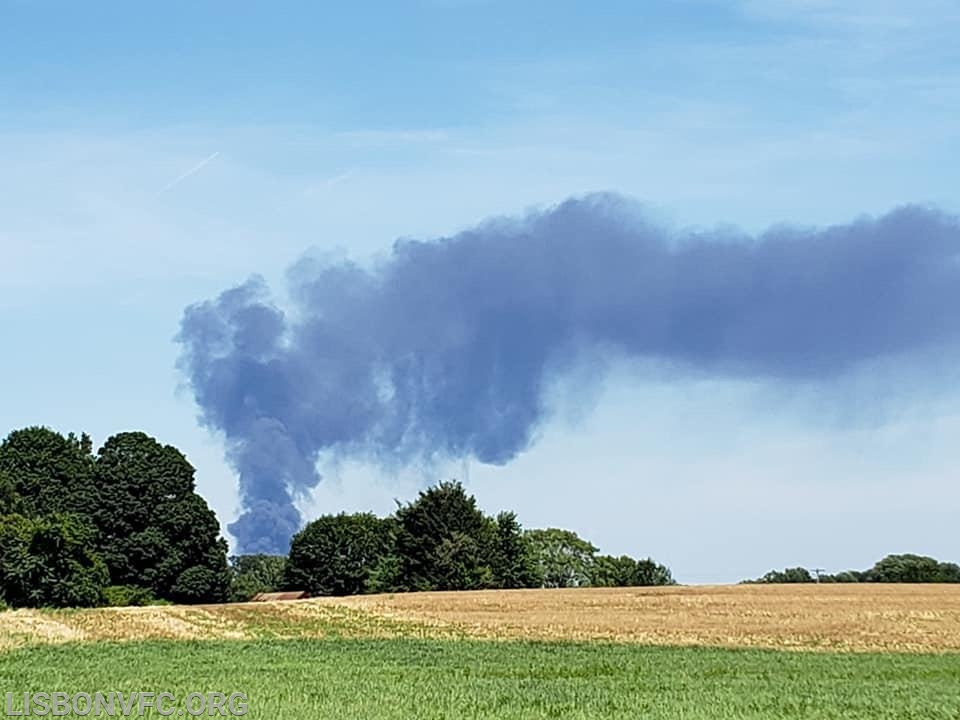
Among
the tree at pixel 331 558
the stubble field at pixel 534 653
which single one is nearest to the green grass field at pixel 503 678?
the stubble field at pixel 534 653

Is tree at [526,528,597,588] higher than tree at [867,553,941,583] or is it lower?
higher

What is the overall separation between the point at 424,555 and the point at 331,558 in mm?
10003

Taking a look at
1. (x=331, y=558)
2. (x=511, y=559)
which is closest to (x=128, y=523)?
(x=331, y=558)

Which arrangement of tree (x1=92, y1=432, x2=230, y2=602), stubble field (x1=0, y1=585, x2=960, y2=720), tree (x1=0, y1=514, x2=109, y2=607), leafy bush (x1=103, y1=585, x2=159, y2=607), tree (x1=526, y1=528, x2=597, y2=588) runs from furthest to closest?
1. tree (x1=526, y1=528, x2=597, y2=588)
2. tree (x1=92, y1=432, x2=230, y2=602)
3. leafy bush (x1=103, y1=585, x2=159, y2=607)
4. tree (x1=0, y1=514, x2=109, y2=607)
5. stubble field (x1=0, y1=585, x2=960, y2=720)

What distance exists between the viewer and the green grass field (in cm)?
2683

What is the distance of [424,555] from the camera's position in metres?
96.4

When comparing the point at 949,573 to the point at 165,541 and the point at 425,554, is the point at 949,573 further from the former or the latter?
the point at 165,541

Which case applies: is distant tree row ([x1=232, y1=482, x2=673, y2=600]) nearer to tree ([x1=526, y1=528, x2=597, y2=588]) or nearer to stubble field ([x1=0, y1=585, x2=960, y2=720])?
A: tree ([x1=526, y1=528, x2=597, y2=588])

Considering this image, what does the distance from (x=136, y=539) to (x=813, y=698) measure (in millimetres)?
65523

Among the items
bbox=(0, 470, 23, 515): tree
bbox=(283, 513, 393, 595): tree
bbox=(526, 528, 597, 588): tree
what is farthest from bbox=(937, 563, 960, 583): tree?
bbox=(0, 470, 23, 515): tree

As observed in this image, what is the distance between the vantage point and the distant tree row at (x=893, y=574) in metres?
94.7

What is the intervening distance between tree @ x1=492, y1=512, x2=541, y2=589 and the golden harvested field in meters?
26.8

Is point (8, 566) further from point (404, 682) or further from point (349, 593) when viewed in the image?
point (404, 682)

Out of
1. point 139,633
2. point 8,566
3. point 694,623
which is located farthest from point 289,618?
point 8,566
